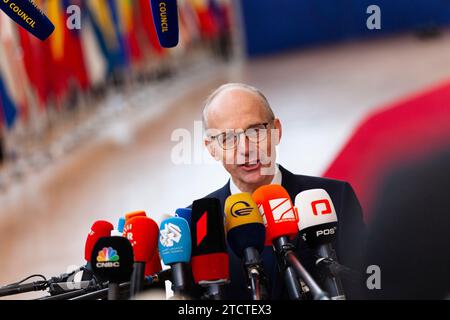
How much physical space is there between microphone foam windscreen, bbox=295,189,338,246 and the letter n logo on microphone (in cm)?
22

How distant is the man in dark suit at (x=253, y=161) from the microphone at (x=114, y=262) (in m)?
0.37

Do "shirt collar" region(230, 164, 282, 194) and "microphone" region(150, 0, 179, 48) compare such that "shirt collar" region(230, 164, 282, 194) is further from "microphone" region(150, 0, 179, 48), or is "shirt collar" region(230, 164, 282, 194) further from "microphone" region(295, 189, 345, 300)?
"microphone" region(150, 0, 179, 48)

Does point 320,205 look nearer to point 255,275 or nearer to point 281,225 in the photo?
point 281,225

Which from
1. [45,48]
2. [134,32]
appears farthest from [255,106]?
[45,48]

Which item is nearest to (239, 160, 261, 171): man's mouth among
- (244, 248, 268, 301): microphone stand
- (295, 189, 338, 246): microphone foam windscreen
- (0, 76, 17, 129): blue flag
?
(295, 189, 338, 246): microphone foam windscreen

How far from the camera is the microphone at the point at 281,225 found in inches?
78.0

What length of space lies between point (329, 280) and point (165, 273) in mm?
374

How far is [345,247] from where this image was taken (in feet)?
7.40

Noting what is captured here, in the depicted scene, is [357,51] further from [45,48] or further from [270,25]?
[45,48]

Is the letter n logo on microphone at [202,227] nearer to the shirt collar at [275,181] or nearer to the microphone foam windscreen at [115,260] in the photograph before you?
the microphone foam windscreen at [115,260]

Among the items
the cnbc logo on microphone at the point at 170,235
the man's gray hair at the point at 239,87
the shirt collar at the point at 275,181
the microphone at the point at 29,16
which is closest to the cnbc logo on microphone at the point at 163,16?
the man's gray hair at the point at 239,87

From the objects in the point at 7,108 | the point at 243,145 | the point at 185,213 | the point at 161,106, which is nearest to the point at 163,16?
the point at 243,145

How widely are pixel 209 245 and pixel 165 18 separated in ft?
1.99

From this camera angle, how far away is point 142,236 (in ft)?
6.81
